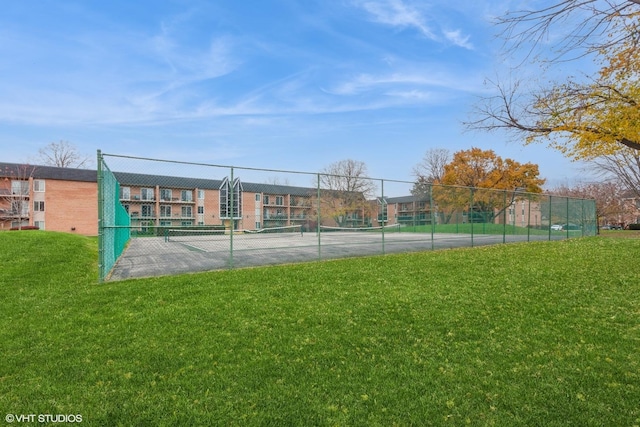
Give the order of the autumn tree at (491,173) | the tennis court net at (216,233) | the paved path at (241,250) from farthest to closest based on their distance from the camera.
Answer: the autumn tree at (491,173)
the tennis court net at (216,233)
the paved path at (241,250)

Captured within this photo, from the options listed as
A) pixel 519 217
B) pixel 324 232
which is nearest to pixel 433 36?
pixel 324 232

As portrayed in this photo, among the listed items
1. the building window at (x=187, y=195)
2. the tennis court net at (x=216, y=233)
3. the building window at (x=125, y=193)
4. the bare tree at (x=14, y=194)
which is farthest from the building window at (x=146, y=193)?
the bare tree at (x=14, y=194)

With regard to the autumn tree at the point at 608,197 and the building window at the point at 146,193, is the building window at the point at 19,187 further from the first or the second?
the autumn tree at the point at 608,197

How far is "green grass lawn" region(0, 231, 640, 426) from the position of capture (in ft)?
7.84

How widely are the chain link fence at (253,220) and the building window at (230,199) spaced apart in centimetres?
2

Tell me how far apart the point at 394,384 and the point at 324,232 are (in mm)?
7746

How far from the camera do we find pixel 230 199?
754cm

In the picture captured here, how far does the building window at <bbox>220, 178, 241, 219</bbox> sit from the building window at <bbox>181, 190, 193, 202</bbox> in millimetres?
842

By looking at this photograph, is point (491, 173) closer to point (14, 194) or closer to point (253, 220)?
point (253, 220)

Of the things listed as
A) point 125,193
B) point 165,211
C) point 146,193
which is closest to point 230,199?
point 165,211

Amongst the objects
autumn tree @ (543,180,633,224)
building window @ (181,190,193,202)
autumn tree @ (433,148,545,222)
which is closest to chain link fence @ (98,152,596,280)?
building window @ (181,190,193,202)

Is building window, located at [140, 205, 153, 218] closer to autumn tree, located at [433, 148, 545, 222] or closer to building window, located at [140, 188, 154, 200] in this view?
building window, located at [140, 188, 154, 200]

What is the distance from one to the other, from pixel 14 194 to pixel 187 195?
116 ft

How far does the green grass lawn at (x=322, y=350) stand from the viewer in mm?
2391
